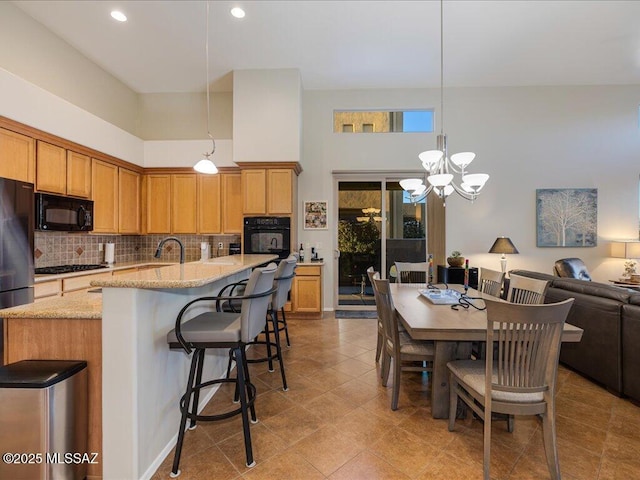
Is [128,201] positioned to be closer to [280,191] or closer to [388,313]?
[280,191]

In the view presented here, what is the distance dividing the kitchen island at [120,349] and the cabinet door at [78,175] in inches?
106

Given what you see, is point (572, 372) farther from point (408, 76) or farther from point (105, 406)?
point (408, 76)

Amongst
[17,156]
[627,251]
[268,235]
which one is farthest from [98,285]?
[627,251]

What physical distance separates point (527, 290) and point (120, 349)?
285cm

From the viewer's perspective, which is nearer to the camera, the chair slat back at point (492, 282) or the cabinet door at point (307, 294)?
the chair slat back at point (492, 282)

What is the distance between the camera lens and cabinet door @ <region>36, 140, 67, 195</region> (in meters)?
3.27

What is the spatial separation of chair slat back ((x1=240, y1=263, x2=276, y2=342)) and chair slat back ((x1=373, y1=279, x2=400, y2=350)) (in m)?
0.94

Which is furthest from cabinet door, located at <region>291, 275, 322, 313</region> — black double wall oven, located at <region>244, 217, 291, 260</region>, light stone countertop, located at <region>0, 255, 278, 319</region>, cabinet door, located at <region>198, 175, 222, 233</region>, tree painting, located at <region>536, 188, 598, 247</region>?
tree painting, located at <region>536, 188, 598, 247</region>

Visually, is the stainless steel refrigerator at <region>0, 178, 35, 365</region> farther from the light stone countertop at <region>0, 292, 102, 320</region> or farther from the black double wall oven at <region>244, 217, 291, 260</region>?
the black double wall oven at <region>244, 217, 291, 260</region>

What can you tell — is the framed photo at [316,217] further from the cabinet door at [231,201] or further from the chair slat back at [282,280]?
the chair slat back at [282,280]

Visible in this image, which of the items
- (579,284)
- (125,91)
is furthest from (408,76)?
(125,91)

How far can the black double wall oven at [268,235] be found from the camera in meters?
Result: 4.62

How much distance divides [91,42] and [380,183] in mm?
4725

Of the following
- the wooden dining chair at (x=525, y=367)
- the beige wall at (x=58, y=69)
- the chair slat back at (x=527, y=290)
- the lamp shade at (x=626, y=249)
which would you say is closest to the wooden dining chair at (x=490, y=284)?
the chair slat back at (x=527, y=290)
